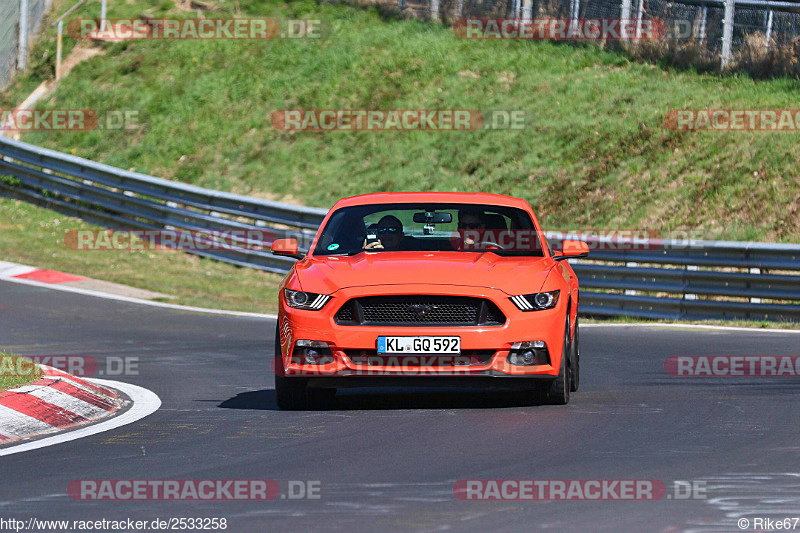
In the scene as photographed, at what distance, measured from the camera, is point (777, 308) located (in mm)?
17328

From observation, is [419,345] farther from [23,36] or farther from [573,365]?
[23,36]

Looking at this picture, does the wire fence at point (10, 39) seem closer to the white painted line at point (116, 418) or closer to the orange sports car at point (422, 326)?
the white painted line at point (116, 418)

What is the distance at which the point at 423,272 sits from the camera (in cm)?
908

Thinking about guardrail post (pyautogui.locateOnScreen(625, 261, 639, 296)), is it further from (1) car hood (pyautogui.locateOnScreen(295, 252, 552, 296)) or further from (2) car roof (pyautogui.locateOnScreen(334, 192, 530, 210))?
(1) car hood (pyautogui.locateOnScreen(295, 252, 552, 296))

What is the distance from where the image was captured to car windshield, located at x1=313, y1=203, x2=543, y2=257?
9.98m

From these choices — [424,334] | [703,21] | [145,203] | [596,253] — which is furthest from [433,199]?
[703,21]

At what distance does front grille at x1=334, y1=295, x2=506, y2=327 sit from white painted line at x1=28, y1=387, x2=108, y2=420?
183cm

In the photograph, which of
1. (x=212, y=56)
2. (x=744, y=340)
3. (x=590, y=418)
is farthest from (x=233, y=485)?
(x=212, y=56)

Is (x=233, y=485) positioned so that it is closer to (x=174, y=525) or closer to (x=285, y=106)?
(x=174, y=525)

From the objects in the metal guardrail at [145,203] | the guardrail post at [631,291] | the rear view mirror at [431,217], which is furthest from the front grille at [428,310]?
the metal guardrail at [145,203]

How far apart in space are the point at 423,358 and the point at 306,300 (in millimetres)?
897

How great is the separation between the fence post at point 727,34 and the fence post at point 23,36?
54.7 feet

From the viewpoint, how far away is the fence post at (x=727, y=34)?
2514cm

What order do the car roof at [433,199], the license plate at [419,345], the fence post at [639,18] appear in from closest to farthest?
the license plate at [419,345]
the car roof at [433,199]
the fence post at [639,18]
